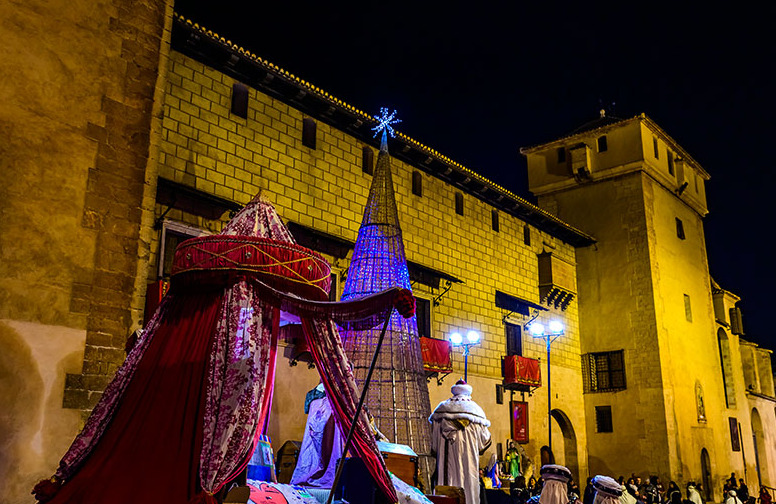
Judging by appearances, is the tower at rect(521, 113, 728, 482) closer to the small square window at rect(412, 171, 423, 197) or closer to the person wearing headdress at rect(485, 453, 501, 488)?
the small square window at rect(412, 171, 423, 197)

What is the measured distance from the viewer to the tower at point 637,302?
75.0 feet

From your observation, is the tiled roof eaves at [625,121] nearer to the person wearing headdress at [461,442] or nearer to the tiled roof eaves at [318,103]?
the tiled roof eaves at [318,103]

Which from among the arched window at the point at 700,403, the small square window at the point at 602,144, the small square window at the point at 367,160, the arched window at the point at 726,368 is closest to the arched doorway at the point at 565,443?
the arched window at the point at 700,403

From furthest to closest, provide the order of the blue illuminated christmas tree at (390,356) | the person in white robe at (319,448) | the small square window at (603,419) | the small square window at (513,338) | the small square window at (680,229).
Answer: the small square window at (680,229)
the small square window at (603,419)
the small square window at (513,338)
the blue illuminated christmas tree at (390,356)
the person in white robe at (319,448)

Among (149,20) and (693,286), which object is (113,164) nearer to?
(149,20)

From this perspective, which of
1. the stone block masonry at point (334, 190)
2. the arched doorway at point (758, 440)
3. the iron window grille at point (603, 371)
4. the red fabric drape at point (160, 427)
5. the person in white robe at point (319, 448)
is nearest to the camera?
the red fabric drape at point (160, 427)

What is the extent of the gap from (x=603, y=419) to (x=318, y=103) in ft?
51.4

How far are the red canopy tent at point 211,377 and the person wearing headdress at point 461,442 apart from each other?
3.52 meters

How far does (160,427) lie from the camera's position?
5.16 meters

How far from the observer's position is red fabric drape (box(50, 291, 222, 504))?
4.91 meters

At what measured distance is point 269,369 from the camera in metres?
5.67

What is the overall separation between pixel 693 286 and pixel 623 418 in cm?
770

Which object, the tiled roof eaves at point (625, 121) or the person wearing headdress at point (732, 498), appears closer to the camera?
the person wearing headdress at point (732, 498)

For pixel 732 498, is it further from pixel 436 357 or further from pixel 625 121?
pixel 625 121
